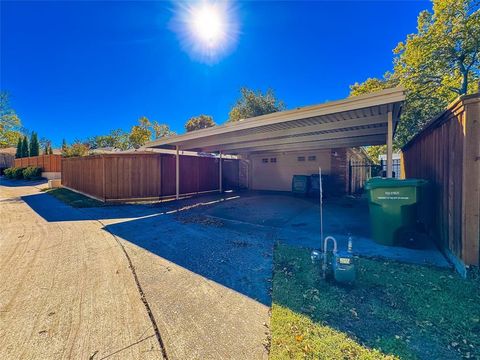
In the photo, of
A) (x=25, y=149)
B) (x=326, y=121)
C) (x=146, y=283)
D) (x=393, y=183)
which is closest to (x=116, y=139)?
(x=25, y=149)

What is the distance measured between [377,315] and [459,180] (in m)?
2.37

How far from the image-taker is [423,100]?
1247 centimetres

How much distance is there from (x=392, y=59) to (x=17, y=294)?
19399mm

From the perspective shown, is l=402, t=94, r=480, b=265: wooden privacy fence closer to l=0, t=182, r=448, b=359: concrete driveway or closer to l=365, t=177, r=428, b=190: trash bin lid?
l=365, t=177, r=428, b=190: trash bin lid

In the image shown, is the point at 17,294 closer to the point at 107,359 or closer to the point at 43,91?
the point at 107,359

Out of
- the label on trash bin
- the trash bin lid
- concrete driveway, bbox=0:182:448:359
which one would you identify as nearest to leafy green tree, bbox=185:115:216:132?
concrete driveway, bbox=0:182:448:359

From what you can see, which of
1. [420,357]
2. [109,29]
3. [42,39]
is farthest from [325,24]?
[42,39]

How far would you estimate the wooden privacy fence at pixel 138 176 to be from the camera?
983 centimetres

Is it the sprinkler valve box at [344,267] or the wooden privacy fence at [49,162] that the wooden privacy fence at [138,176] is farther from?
the wooden privacy fence at [49,162]

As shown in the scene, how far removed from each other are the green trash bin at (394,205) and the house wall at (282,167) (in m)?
8.22

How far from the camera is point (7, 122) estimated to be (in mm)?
27031

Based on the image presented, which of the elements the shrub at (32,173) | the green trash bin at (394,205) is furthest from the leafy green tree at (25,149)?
the green trash bin at (394,205)

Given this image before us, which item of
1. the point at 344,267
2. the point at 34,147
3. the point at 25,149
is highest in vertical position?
the point at 34,147

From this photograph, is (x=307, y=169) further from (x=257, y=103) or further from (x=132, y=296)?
(x=257, y=103)
